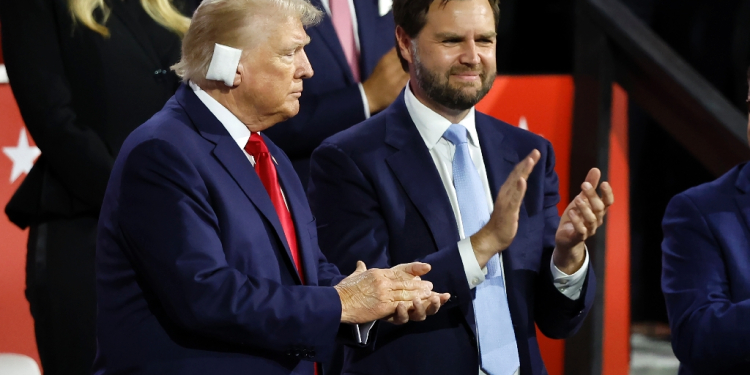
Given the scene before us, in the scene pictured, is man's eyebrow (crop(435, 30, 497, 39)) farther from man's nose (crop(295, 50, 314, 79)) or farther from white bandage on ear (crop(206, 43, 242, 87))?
white bandage on ear (crop(206, 43, 242, 87))

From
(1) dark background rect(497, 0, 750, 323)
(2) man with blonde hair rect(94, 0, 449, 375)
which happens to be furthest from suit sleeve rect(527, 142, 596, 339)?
(1) dark background rect(497, 0, 750, 323)

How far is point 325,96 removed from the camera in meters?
2.46

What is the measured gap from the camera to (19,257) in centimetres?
265

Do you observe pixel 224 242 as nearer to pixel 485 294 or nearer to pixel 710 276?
pixel 485 294

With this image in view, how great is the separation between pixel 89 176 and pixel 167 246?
27.5 inches

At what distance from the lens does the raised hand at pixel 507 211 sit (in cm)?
194

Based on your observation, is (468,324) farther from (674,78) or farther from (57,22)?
(674,78)

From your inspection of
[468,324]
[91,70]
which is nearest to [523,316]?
[468,324]

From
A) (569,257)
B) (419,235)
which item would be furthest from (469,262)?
(569,257)

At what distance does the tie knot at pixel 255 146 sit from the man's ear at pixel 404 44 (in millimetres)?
590

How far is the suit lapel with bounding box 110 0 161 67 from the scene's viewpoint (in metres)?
2.34

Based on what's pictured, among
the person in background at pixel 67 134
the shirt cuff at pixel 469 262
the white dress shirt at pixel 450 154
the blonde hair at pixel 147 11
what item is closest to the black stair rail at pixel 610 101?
the white dress shirt at pixel 450 154

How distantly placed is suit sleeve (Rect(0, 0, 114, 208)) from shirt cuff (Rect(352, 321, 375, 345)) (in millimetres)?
730

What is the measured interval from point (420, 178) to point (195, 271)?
2.39ft
